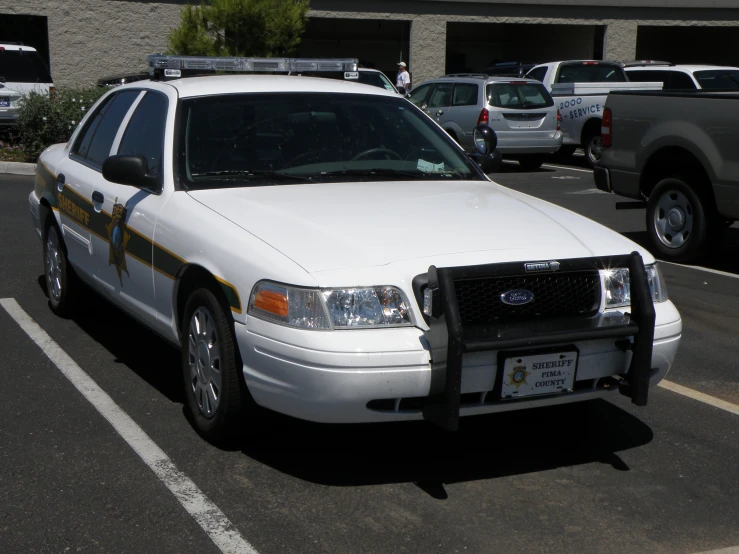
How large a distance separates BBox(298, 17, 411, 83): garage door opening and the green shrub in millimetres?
18242

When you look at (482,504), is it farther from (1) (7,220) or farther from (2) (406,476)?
(1) (7,220)

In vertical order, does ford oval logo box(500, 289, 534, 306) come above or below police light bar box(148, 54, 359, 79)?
below

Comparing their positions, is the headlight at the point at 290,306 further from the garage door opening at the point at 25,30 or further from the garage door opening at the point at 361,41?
the garage door opening at the point at 361,41

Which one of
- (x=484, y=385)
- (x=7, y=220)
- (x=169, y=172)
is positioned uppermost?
(x=169, y=172)

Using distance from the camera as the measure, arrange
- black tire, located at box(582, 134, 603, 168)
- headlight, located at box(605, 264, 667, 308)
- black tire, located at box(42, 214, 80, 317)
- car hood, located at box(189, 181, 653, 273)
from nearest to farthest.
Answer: car hood, located at box(189, 181, 653, 273), headlight, located at box(605, 264, 667, 308), black tire, located at box(42, 214, 80, 317), black tire, located at box(582, 134, 603, 168)

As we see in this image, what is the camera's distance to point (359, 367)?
Answer: 3.97m

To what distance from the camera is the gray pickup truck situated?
8.69 metres

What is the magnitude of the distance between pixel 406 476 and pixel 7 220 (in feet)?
26.0

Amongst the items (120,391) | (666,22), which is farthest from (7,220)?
(666,22)

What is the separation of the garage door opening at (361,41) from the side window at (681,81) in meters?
17.1

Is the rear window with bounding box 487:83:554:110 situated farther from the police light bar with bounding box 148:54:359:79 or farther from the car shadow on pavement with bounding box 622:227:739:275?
the police light bar with bounding box 148:54:359:79

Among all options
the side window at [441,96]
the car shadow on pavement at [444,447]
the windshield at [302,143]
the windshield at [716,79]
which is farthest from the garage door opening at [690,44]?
the car shadow on pavement at [444,447]

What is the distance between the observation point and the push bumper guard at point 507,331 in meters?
3.97

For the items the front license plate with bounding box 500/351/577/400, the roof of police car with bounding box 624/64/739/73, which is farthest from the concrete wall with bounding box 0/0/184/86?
the front license plate with bounding box 500/351/577/400
